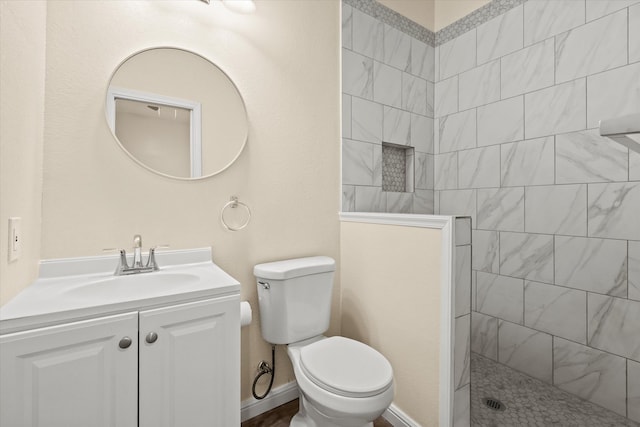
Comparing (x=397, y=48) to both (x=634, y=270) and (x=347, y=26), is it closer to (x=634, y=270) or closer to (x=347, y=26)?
(x=347, y=26)

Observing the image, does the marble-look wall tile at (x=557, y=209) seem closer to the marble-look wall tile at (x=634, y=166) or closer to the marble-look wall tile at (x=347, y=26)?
the marble-look wall tile at (x=634, y=166)

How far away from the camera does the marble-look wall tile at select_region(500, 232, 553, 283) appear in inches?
72.7

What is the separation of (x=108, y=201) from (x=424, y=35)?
2494mm

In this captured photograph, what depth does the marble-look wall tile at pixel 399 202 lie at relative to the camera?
2198 millimetres

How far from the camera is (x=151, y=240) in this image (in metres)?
1.34

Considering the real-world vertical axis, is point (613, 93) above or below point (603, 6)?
below

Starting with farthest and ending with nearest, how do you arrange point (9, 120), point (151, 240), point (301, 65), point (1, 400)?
point (301, 65) → point (151, 240) → point (9, 120) → point (1, 400)

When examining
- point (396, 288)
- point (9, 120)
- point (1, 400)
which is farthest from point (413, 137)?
point (1, 400)

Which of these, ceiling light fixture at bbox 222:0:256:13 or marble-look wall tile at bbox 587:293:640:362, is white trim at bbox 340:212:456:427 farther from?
ceiling light fixture at bbox 222:0:256:13

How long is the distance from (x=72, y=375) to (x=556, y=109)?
2568mm

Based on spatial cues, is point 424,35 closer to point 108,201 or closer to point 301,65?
point 301,65

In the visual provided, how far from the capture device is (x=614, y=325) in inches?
62.9

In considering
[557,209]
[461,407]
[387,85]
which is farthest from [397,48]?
[461,407]

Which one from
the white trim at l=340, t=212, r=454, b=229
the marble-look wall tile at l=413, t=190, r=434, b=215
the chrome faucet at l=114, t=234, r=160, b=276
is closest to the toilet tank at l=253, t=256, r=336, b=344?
the white trim at l=340, t=212, r=454, b=229
